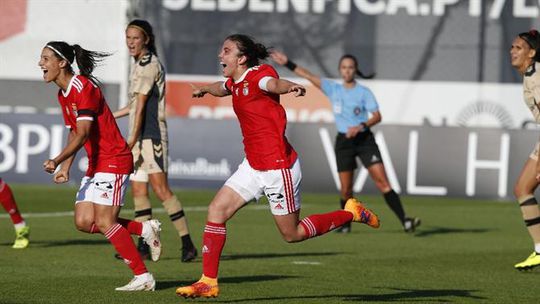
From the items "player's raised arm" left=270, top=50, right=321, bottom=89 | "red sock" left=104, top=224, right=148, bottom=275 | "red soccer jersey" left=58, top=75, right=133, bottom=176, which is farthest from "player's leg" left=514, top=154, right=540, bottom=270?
"red soccer jersey" left=58, top=75, right=133, bottom=176

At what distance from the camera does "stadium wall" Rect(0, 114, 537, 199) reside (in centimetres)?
A: 2442

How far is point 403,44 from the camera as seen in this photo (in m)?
27.9

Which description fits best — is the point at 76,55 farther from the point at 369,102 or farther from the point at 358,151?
the point at 358,151

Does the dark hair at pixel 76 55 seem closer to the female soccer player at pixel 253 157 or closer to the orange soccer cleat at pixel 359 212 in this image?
the female soccer player at pixel 253 157

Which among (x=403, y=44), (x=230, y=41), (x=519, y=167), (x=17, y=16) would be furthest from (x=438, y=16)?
(x=230, y=41)

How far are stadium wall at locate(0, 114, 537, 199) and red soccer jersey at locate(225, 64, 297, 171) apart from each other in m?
14.0

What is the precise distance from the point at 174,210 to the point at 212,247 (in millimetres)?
3496

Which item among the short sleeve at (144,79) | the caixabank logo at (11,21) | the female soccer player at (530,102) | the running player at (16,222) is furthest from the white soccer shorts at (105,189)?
the caixabank logo at (11,21)

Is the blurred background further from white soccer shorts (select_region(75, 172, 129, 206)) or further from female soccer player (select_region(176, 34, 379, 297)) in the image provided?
female soccer player (select_region(176, 34, 379, 297))

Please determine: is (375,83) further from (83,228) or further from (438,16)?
(83,228)

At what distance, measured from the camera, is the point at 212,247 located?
10.5 metres

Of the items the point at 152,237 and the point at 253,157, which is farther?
the point at 152,237

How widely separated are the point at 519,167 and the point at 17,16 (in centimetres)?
1104

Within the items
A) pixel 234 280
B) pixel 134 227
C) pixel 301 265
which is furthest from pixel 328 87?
pixel 134 227
